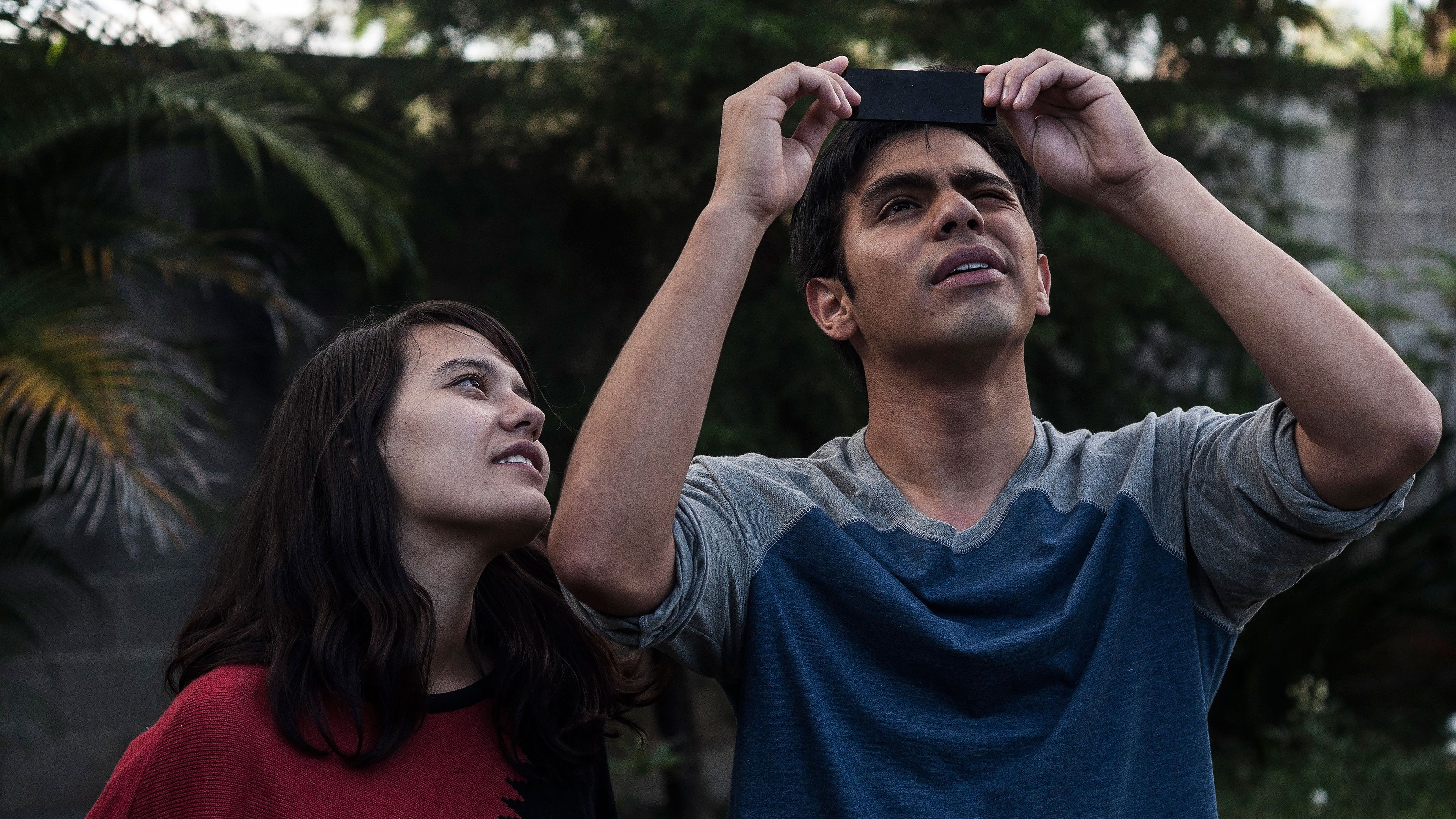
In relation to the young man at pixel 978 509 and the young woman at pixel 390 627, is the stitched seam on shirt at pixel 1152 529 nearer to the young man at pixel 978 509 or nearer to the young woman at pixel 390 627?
the young man at pixel 978 509

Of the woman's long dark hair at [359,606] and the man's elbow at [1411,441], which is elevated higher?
the man's elbow at [1411,441]

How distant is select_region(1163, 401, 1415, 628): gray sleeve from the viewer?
145 cm

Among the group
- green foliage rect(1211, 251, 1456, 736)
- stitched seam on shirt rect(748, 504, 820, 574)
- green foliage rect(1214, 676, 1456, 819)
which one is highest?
stitched seam on shirt rect(748, 504, 820, 574)

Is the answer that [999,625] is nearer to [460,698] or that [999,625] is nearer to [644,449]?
[644,449]

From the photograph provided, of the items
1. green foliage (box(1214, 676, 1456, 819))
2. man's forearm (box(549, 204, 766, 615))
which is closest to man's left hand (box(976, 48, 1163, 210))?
man's forearm (box(549, 204, 766, 615))

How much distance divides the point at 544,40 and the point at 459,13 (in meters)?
0.32

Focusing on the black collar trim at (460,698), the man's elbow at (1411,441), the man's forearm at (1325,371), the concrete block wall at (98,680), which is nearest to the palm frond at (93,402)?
the concrete block wall at (98,680)

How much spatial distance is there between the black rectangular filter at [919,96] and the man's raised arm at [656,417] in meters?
0.20

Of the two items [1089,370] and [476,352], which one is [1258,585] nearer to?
[476,352]

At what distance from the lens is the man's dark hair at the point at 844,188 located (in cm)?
191

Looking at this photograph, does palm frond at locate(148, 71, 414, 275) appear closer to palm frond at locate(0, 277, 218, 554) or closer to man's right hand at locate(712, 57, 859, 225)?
palm frond at locate(0, 277, 218, 554)

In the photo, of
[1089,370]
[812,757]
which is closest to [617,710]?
[812,757]

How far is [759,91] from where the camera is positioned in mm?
Answer: 1586

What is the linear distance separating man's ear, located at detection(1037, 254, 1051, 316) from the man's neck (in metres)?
0.08
